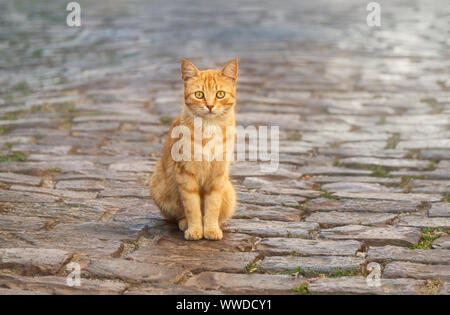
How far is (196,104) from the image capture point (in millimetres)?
4594

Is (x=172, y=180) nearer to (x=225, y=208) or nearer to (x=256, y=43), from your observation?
(x=225, y=208)

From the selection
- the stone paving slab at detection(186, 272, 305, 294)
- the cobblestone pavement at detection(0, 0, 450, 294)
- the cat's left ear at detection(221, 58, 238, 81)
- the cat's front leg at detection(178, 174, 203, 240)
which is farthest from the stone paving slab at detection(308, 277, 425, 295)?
the cat's left ear at detection(221, 58, 238, 81)

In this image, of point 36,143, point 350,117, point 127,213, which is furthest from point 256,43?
point 127,213

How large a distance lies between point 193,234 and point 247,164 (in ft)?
6.36

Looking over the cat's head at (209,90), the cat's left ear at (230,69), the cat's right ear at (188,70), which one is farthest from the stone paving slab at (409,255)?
the cat's right ear at (188,70)

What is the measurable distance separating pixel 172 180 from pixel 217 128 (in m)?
0.47

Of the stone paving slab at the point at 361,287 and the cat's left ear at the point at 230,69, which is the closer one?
the stone paving slab at the point at 361,287

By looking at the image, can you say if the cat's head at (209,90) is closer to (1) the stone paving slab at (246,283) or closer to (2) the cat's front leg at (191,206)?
(2) the cat's front leg at (191,206)

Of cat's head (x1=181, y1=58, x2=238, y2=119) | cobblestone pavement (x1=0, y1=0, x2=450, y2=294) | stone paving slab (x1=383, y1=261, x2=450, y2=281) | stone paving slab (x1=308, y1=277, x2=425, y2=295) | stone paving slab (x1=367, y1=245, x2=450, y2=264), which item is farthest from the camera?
cat's head (x1=181, y1=58, x2=238, y2=119)

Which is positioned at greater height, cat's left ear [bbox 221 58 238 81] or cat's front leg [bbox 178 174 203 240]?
cat's left ear [bbox 221 58 238 81]

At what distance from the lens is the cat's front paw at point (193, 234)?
4.66 meters

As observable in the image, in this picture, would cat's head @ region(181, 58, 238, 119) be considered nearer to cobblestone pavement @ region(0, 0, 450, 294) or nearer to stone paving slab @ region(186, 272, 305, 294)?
cobblestone pavement @ region(0, 0, 450, 294)

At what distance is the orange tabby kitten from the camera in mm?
4602

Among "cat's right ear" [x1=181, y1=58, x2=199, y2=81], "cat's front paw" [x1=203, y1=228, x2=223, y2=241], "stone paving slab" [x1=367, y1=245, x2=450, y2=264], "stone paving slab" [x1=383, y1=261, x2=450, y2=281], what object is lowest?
"stone paving slab" [x1=383, y1=261, x2=450, y2=281]
